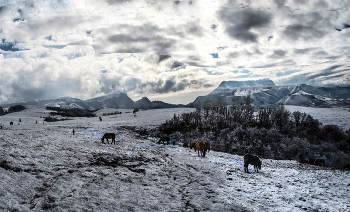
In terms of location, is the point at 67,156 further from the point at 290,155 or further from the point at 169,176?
the point at 290,155

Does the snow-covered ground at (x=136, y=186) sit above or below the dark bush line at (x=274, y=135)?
above

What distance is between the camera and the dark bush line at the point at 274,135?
169ft

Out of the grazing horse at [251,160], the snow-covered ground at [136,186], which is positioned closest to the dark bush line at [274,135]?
the grazing horse at [251,160]

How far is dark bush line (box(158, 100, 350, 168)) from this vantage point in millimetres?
51469

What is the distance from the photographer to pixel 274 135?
64.9 m

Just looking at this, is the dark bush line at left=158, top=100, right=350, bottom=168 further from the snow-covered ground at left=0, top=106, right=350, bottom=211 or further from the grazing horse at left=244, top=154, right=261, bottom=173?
the snow-covered ground at left=0, top=106, right=350, bottom=211

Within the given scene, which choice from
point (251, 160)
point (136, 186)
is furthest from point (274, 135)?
point (136, 186)

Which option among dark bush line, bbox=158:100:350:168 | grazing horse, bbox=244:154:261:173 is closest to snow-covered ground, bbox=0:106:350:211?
grazing horse, bbox=244:154:261:173

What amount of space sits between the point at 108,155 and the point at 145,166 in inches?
152

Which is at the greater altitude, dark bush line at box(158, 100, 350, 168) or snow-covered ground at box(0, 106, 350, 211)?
snow-covered ground at box(0, 106, 350, 211)

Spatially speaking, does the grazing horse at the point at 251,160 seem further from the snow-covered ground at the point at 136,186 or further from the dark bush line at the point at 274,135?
the dark bush line at the point at 274,135

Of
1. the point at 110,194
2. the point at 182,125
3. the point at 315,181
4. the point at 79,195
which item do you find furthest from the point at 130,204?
the point at 182,125

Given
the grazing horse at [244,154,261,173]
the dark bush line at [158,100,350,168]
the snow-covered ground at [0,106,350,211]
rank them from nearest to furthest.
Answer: the snow-covered ground at [0,106,350,211] → the grazing horse at [244,154,261,173] → the dark bush line at [158,100,350,168]

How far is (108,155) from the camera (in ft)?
49.0
